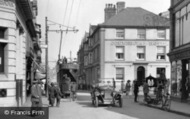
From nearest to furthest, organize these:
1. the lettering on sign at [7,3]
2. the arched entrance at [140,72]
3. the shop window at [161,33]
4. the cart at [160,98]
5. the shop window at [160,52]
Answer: the lettering on sign at [7,3]
the cart at [160,98]
the arched entrance at [140,72]
the shop window at [160,52]
the shop window at [161,33]

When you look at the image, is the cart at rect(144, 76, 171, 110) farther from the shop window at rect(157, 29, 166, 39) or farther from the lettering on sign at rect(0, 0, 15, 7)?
the shop window at rect(157, 29, 166, 39)

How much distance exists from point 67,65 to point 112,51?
13.8 metres

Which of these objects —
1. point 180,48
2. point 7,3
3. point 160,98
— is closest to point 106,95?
point 160,98

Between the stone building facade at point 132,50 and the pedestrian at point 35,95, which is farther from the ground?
the stone building facade at point 132,50

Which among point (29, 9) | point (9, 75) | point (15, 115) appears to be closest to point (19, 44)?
point (29, 9)

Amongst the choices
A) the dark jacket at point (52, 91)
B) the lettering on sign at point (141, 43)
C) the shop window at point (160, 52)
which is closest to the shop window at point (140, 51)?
the lettering on sign at point (141, 43)

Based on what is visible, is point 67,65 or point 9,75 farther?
point 67,65

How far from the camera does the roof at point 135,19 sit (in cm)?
4625

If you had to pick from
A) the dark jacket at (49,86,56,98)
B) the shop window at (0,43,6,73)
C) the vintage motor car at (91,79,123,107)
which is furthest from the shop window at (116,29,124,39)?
the shop window at (0,43,6,73)

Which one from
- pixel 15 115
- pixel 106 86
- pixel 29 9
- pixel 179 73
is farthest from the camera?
pixel 179 73

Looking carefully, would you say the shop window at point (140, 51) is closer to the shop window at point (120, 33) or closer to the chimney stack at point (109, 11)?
the shop window at point (120, 33)

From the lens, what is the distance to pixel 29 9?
19312 millimetres

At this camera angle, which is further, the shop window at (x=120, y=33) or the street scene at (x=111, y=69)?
the shop window at (x=120, y=33)

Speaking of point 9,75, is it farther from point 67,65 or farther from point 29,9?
point 67,65
